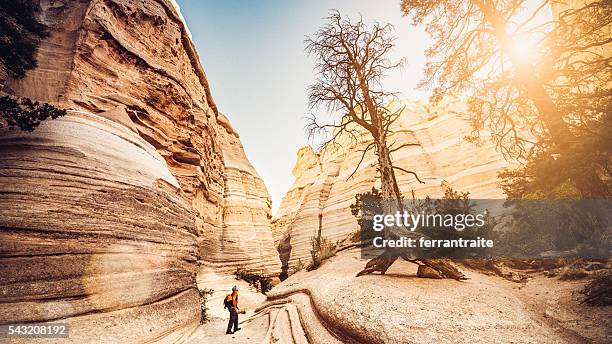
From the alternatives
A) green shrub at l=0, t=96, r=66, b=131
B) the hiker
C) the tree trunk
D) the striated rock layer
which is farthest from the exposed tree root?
the striated rock layer

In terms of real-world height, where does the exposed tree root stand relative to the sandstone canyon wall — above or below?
below

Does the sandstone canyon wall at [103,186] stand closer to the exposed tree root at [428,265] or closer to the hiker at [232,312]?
the hiker at [232,312]

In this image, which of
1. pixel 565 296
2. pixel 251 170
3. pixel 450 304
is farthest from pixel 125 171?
pixel 251 170

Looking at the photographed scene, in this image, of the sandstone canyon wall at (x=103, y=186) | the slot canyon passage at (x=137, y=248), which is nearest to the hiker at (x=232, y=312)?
the slot canyon passage at (x=137, y=248)

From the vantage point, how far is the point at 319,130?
31.0 feet

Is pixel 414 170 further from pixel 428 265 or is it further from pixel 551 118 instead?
pixel 428 265

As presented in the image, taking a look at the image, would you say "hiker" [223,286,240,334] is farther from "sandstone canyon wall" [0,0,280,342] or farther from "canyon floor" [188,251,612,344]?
"sandstone canyon wall" [0,0,280,342]

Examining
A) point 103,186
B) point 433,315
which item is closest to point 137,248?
point 103,186

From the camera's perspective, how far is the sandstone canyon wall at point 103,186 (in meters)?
4.57

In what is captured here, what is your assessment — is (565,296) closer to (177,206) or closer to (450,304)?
(450,304)

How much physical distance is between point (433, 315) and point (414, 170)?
2105 centimetres

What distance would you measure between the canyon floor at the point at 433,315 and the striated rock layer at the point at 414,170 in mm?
12736

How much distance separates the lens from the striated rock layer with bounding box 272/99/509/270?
19.7m

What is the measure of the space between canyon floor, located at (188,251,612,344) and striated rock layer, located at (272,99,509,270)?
12.7m
